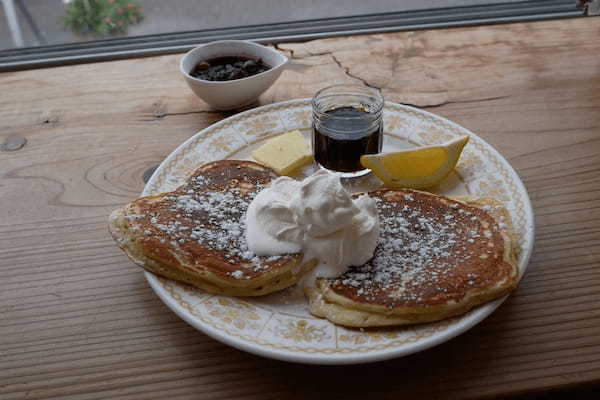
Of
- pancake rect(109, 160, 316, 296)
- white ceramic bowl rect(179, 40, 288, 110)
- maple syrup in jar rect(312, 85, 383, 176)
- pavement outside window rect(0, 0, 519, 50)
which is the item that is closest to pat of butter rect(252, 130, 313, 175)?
maple syrup in jar rect(312, 85, 383, 176)

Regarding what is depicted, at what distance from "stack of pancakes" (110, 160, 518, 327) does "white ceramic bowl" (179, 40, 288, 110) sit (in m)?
0.59

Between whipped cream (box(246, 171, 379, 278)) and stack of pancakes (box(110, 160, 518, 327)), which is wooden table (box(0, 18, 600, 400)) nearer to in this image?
stack of pancakes (box(110, 160, 518, 327))

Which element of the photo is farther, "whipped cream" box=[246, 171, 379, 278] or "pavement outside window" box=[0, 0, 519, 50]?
"pavement outside window" box=[0, 0, 519, 50]

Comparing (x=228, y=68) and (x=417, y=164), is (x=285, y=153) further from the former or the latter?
→ (x=228, y=68)

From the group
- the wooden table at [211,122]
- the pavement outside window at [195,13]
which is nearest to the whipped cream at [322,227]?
the wooden table at [211,122]

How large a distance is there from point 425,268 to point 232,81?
1.08 m

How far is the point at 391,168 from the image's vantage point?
1.70m

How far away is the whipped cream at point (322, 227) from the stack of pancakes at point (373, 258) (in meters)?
0.03

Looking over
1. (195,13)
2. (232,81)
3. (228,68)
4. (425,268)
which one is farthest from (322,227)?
(195,13)

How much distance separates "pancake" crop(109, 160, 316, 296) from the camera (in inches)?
53.2

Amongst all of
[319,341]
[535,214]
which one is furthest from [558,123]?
[319,341]

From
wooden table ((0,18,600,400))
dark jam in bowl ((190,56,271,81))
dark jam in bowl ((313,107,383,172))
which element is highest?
dark jam in bowl ((190,56,271,81))

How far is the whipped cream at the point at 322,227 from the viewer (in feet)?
4.49

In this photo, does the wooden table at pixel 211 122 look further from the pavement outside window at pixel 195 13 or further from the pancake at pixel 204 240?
the pavement outside window at pixel 195 13
